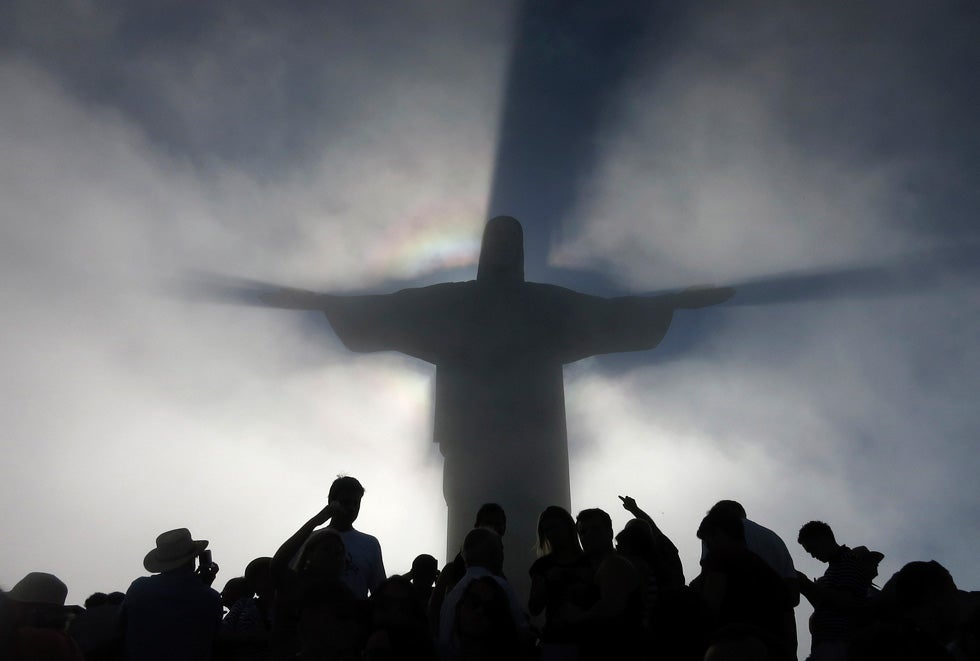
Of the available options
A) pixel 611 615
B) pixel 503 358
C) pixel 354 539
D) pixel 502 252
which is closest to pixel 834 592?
pixel 611 615

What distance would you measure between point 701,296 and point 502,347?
2.40 m

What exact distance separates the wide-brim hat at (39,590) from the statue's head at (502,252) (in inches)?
253

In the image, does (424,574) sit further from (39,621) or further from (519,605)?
(39,621)

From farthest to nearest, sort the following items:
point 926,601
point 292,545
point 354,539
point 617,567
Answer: point 354,539 → point 292,545 → point 617,567 → point 926,601

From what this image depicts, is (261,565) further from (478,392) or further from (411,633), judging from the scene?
(478,392)

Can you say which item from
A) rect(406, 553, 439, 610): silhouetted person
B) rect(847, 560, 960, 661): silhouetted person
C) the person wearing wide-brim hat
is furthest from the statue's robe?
rect(847, 560, 960, 661): silhouetted person

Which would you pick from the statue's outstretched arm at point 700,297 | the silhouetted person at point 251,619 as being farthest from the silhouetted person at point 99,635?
the statue's outstretched arm at point 700,297

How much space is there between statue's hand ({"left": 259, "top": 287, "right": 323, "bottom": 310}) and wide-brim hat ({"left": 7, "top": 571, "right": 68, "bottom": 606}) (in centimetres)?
568

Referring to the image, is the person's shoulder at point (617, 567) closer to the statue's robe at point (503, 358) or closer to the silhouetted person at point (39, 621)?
the silhouetted person at point (39, 621)

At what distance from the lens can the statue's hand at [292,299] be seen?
30.8ft

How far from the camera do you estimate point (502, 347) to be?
910cm

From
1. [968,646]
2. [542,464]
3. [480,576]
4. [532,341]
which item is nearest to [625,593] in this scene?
[480,576]

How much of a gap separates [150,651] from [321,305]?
5610 millimetres

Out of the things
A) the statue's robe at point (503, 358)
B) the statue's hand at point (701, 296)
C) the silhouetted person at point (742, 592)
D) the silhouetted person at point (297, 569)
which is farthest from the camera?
the statue's hand at point (701, 296)
